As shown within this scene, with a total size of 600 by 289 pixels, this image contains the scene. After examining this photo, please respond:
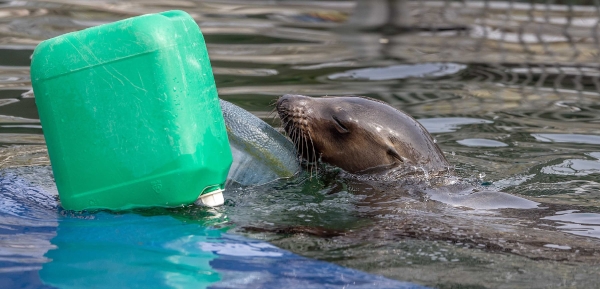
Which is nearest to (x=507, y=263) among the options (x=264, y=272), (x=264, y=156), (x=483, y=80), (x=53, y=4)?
(x=264, y=272)

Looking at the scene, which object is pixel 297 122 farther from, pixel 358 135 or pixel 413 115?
pixel 413 115

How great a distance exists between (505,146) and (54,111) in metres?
3.63

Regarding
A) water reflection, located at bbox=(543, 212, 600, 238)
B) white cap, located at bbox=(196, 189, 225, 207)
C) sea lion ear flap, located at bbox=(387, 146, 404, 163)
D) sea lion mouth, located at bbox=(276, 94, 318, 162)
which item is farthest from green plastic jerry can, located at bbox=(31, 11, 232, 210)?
water reflection, located at bbox=(543, 212, 600, 238)

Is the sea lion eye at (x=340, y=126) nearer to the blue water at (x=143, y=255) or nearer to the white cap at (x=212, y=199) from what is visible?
the blue water at (x=143, y=255)

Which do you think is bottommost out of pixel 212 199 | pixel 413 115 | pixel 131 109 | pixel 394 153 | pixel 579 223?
pixel 413 115

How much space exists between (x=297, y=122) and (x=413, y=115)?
102 inches

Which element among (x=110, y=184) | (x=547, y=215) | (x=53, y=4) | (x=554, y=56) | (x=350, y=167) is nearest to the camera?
(x=110, y=184)

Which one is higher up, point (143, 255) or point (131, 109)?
point (131, 109)

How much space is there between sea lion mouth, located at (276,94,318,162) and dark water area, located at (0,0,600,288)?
21 cm

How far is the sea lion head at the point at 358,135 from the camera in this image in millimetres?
5062

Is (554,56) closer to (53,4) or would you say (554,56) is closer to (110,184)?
(53,4)

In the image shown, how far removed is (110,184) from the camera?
3.97 meters

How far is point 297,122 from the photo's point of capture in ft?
16.7

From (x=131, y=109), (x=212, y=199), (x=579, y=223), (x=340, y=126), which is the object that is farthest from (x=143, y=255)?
(x=579, y=223)
